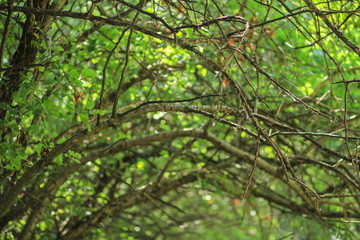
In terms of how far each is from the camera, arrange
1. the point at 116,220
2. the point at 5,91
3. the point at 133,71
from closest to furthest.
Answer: the point at 5,91 < the point at 133,71 < the point at 116,220

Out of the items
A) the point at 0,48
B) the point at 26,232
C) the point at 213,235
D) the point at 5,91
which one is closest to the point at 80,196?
the point at 26,232

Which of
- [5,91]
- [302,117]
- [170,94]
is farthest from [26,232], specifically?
[302,117]

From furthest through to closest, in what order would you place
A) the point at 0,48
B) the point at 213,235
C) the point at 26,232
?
the point at 213,235 → the point at 26,232 → the point at 0,48

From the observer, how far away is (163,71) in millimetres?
4445

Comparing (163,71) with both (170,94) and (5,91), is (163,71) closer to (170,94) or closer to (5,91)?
(170,94)

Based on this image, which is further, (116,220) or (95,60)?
(116,220)

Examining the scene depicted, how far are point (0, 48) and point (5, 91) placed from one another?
35 centimetres

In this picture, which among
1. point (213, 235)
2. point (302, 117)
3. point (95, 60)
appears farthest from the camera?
point (213, 235)

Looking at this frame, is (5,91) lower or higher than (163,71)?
lower

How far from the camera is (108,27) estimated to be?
4078mm

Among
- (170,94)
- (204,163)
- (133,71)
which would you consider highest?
(133,71)

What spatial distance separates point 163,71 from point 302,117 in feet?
5.66

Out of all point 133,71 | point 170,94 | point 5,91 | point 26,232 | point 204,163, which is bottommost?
point 26,232

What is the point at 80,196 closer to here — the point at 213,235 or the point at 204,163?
the point at 204,163
